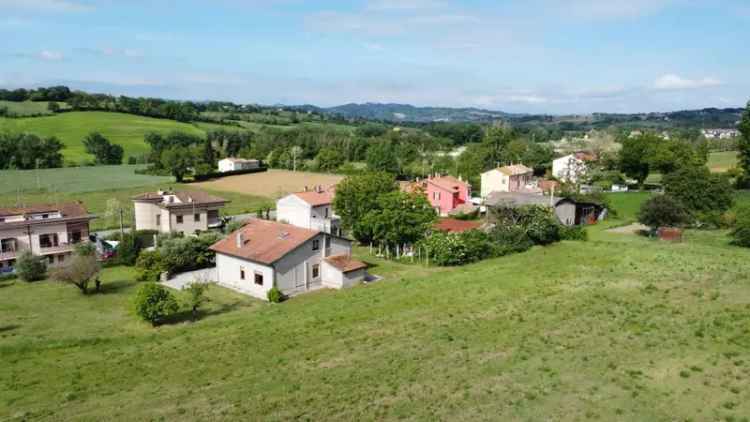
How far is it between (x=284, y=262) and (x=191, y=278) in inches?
304

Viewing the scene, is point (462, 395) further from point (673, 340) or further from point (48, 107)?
point (48, 107)

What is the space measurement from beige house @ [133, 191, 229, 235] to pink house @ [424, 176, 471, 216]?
2397 centimetres

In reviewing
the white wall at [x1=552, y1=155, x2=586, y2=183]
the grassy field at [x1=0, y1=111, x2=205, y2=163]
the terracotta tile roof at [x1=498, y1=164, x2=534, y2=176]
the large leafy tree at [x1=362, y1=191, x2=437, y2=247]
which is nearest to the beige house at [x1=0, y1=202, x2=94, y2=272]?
the large leafy tree at [x1=362, y1=191, x2=437, y2=247]

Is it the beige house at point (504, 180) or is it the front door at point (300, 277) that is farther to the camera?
the beige house at point (504, 180)

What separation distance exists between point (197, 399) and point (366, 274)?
20.0 m

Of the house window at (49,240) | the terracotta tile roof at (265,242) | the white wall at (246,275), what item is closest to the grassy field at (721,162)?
the terracotta tile roof at (265,242)

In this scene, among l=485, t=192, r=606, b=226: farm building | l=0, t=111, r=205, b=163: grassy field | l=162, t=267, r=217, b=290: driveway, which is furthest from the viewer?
l=0, t=111, r=205, b=163: grassy field

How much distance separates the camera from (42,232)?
39.7 metres

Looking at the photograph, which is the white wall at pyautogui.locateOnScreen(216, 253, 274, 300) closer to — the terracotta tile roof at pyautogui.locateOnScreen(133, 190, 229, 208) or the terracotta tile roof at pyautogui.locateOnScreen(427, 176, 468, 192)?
the terracotta tile roof at pyautogui.locateOnScreen(133, 190, 229, 208)

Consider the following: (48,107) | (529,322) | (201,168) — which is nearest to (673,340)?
(529,322)

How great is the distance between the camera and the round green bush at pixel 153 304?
84.9 feet

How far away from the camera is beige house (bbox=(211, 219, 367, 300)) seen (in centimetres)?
3203

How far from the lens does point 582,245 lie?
135 ft

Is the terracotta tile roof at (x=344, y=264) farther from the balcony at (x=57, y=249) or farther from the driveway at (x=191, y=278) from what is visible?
the balcony at (x=57, y=249)
